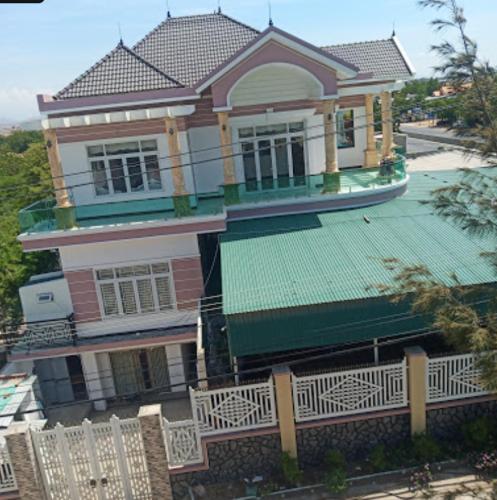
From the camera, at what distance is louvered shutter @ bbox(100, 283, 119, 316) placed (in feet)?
46.0

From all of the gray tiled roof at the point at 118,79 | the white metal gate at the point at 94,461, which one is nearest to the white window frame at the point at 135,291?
the gray tiled roof at the point at 118,79

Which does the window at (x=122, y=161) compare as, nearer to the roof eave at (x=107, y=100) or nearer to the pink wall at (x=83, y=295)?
the roof eave at (x=107, y=100)

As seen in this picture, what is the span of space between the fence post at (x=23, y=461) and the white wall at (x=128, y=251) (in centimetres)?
501

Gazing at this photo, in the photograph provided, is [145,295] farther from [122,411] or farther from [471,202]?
[471,202]

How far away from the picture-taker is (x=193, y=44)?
51.3ft

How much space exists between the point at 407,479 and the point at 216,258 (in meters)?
7.28

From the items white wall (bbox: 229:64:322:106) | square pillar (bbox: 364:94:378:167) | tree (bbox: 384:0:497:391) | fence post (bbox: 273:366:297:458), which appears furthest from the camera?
square pillar (bbox: 364:94:378:167)

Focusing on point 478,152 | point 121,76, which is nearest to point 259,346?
point 478,152

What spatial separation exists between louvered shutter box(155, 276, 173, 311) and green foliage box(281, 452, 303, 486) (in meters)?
5.72

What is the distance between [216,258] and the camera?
47.0ft

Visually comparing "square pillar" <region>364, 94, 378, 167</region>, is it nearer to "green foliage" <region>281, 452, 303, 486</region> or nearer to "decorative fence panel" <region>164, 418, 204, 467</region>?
"green foliage" <region>281, 452, 303, 486</region>

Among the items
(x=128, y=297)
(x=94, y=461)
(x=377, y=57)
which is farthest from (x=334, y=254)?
(x=377, y=57)

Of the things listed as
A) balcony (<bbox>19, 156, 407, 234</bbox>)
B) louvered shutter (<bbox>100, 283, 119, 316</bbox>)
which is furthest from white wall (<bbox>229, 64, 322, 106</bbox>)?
louvered shutter (<bbox>100, 283, 119, 316</bbox>)

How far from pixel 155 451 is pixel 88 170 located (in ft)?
25.4
